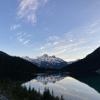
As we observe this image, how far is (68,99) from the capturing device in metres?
65.7

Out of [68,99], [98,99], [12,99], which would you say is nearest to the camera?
[12,99]

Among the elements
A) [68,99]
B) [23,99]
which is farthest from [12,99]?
[68,99]

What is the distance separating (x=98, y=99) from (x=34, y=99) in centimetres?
2381

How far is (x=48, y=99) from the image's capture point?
53906 mm

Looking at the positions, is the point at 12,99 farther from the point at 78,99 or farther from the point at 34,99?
the point at 78,99

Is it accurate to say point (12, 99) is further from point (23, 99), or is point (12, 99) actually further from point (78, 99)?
point (78, 99)

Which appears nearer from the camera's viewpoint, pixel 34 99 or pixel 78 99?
pixel 34 99

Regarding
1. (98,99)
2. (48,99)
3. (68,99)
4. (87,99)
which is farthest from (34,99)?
(98,99)

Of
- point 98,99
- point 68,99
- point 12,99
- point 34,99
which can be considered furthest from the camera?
point 98,99

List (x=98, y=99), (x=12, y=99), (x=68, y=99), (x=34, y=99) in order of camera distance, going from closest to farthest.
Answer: (x=12, y=99) → (x=34, y=99) → (x=68, y=99) → (x=98, y=99)

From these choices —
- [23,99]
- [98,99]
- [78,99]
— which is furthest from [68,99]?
[23,99]

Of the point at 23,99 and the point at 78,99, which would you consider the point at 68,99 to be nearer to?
the point at 78,99

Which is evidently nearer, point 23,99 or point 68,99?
point 23,99

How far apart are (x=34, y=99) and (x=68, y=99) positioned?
14.2m
